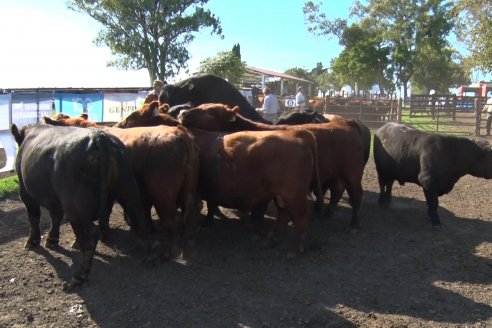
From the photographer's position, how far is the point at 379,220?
7.27 metres

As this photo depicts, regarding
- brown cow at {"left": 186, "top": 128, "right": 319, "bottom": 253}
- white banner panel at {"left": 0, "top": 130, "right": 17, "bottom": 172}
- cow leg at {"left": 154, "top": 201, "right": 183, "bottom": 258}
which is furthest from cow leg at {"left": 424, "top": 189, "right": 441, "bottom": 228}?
white banner panel at {"left": 0, "top": 130, "right": 17, "bottom": 172}

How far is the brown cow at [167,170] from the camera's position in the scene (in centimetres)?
532

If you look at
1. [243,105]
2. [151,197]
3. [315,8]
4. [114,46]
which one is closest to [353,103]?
[114,46]

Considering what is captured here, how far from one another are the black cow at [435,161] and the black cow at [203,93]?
252cm

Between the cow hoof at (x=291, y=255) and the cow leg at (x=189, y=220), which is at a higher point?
the cow leg at (x=189, y=220)

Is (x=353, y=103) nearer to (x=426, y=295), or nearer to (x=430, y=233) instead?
(x=430, y=233)

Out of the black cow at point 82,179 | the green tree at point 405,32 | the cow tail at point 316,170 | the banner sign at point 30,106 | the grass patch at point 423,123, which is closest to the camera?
the black cow at point 82,179

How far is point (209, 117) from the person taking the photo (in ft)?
21.2

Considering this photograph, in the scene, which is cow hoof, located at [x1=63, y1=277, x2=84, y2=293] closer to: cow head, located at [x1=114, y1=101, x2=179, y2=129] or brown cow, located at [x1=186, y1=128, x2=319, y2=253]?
brown cow, located at [x1=186, y1=128, x2=319, y2=253]

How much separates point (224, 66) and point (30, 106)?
16.5 meters

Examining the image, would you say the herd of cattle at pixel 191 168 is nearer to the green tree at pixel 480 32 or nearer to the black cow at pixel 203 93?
the black cow at pixel 203 93

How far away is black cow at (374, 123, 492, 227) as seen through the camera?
6.93 meters

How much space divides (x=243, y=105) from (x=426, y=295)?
4991 millimetres

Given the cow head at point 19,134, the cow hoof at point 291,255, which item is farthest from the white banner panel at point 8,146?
the cow hoof at point 291,255
